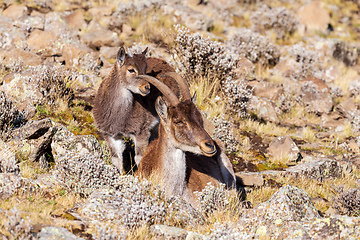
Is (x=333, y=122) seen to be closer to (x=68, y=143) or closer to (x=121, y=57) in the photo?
(x=121, y=57)

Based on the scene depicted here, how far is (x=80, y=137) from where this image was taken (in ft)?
24.1

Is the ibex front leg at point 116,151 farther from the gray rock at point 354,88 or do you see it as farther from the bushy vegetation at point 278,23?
the bushy vegetation at point 278,23

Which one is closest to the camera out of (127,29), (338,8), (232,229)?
(232,229)

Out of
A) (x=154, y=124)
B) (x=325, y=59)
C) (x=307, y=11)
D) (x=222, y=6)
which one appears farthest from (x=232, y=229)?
(x=307, y=11)

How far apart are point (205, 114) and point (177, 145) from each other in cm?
464

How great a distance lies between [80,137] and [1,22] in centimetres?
881

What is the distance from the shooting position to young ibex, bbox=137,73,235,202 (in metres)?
5.52

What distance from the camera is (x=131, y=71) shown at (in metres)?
7.85

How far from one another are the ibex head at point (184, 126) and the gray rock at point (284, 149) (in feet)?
14.5

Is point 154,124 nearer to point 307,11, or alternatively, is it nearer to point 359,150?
point 359,150

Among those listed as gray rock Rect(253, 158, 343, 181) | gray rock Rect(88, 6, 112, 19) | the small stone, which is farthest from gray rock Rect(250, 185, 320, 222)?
gray rock Rect(88, 6, 112, 19)

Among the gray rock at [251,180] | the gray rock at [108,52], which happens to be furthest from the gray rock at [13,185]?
the gray rock at [108,52]

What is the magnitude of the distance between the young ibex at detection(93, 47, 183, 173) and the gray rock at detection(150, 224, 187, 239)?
3008 millimetres

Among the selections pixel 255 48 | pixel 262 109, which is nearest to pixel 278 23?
pixel 255 48
